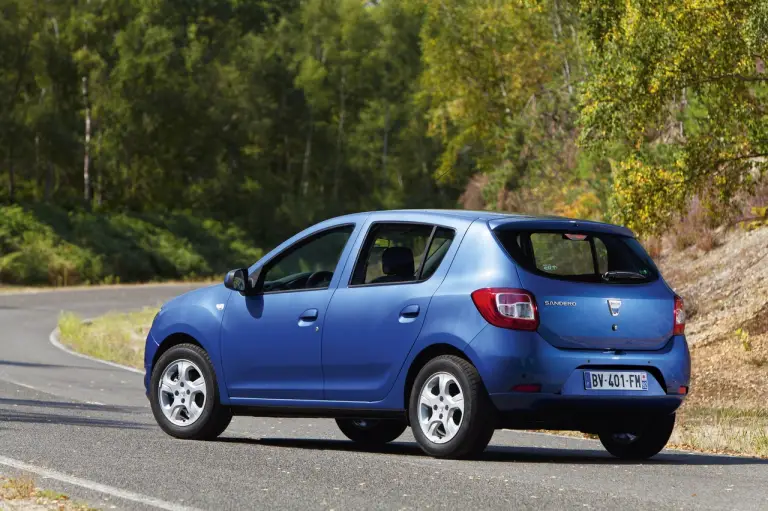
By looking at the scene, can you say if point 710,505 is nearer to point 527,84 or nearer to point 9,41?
point 527,84

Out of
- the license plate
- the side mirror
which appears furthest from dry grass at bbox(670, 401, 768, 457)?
the side mirror

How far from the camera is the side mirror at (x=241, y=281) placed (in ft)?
36.3

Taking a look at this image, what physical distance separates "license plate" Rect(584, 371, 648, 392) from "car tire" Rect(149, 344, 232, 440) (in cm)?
299

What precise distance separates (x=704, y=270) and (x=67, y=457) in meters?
18.2

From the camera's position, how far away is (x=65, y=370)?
22.8 meters

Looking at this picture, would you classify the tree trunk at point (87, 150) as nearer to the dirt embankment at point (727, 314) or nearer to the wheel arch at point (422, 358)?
the dirt embankment at point (727, 314)

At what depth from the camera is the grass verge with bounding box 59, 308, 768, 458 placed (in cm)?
1270

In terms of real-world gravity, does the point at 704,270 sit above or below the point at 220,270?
above

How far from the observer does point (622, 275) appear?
1020 centimetres

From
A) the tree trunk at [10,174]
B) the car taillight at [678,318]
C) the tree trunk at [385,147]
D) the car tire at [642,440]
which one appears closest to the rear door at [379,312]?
the car taillight at [678,318]

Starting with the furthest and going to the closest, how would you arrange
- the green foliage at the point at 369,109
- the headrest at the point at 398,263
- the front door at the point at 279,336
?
the green foliage at the point at 369,109 → the front door at the point at 279,336 → the headrest at the point at 398,263

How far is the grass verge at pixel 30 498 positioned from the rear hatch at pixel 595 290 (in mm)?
3451

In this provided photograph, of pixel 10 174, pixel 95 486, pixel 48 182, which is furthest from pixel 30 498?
pixel 48 182

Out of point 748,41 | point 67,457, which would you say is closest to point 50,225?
point 748,41
